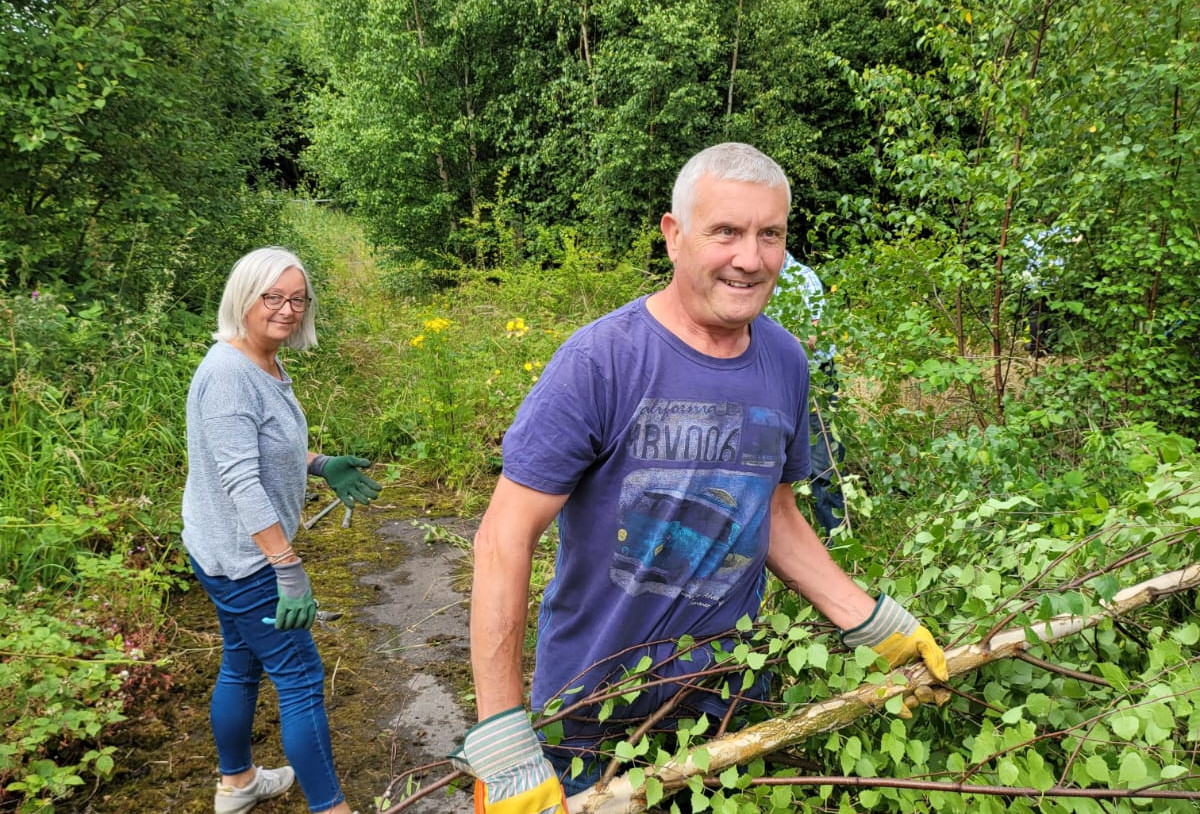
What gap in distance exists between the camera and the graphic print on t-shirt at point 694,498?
1504mm

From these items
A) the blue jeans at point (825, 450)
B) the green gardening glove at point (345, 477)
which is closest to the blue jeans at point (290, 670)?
the green gardening glove at point (345, 477)

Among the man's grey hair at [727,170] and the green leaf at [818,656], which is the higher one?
the man's grey hair at [727,170]

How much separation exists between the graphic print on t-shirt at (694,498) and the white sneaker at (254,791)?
6.24 feet

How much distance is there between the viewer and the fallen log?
132 cm

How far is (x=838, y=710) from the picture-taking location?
1378mm

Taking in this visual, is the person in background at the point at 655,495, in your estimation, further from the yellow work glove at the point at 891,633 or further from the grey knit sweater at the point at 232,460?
the grey knit sweater at the point at 232,460

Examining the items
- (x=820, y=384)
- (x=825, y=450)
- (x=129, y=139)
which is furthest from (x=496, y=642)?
(x=129, y=139)

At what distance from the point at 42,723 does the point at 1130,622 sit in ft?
10.5

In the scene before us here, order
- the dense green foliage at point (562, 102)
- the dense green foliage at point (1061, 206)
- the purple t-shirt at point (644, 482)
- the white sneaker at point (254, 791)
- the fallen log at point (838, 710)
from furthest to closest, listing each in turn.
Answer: the dense green foliage at point (562, 102), the dense green foliage at point (1061, 206), the white sneaker at point (254, 791), the purple t-shirt at point (644, 482), the fallen log at point (838, 710)

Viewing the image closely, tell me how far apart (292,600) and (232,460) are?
0.47 metres

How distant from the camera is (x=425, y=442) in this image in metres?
6.13

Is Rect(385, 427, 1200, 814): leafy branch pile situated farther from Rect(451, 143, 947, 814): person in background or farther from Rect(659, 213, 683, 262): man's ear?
Rect(659, 213, 683, 262): man's ear

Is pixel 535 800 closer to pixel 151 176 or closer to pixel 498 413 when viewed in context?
pixel 498 413

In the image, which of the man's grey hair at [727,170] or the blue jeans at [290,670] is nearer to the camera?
the man's grey hair at [727,170]
